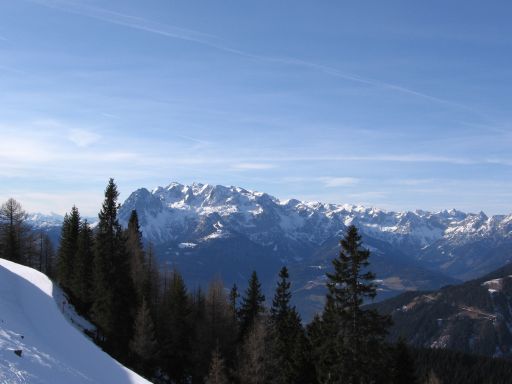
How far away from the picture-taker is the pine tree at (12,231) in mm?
67062

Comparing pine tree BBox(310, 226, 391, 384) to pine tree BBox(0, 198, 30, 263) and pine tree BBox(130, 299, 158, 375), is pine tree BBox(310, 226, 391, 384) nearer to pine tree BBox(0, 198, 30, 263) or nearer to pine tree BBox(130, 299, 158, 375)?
pine tree BBox(130, 299, 158, 375)

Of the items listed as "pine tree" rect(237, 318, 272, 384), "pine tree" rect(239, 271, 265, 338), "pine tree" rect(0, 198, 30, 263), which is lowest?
"pine tree" rect(237, 318, 272, 384)

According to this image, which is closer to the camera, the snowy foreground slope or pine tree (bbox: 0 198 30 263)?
the snowy foreground slope

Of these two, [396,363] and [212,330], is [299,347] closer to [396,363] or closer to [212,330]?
[396,363]

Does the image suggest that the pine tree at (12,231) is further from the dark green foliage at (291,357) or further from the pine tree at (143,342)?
the dark green foliage at (291,357)

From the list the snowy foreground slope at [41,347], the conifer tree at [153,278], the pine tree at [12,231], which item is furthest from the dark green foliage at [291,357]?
the pine tree at [12,231]

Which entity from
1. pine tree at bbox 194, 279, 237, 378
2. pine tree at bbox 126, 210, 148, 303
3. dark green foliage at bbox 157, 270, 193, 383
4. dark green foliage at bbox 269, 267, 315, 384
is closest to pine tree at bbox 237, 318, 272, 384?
dark green foliage at bbox 269, 267, 315, 384

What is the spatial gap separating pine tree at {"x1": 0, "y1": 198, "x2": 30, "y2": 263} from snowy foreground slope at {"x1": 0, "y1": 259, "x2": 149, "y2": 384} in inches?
1183

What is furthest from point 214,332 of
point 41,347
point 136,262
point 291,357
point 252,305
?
point 41,347

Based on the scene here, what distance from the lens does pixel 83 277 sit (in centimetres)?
5909

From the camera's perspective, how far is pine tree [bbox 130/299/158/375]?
178 feet

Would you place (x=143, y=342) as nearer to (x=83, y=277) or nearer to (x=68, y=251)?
(x=83, y=277)

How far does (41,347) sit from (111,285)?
3123 centimetres

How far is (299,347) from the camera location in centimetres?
5209
